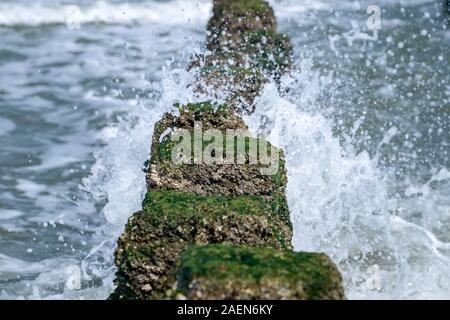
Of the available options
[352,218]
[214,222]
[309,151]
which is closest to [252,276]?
[214,222]

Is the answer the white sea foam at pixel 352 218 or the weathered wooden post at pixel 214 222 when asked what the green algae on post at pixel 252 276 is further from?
the white sea foam at pixel 352 218

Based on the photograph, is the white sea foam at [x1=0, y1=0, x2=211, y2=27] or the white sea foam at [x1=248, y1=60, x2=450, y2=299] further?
the white sea foam at [x1=0, y1=0, x2=211, y2=27]

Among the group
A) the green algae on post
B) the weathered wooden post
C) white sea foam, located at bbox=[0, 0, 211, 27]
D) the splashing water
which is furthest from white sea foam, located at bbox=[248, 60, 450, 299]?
white sea foam, located at bbox=[0, 0, 211, 27]

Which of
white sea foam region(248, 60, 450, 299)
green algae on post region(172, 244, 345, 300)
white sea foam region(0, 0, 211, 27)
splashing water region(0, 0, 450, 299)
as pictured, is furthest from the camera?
white sea foam region(0, 0, 211, 27)

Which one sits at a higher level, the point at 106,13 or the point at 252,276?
the point at 106,13

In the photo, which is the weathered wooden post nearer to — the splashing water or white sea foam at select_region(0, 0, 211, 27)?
the splashing water

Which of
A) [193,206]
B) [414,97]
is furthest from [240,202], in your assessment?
[414,97]

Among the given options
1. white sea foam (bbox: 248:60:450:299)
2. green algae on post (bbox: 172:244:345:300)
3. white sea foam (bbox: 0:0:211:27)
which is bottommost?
green algae on post (bbox: 172:244:345:300)

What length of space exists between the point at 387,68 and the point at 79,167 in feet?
16.6

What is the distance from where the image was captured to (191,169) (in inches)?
163

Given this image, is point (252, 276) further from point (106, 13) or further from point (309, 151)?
point (106, 13)

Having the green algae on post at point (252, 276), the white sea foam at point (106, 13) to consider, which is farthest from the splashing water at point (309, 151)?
the green algae on post at point (252, 276)
